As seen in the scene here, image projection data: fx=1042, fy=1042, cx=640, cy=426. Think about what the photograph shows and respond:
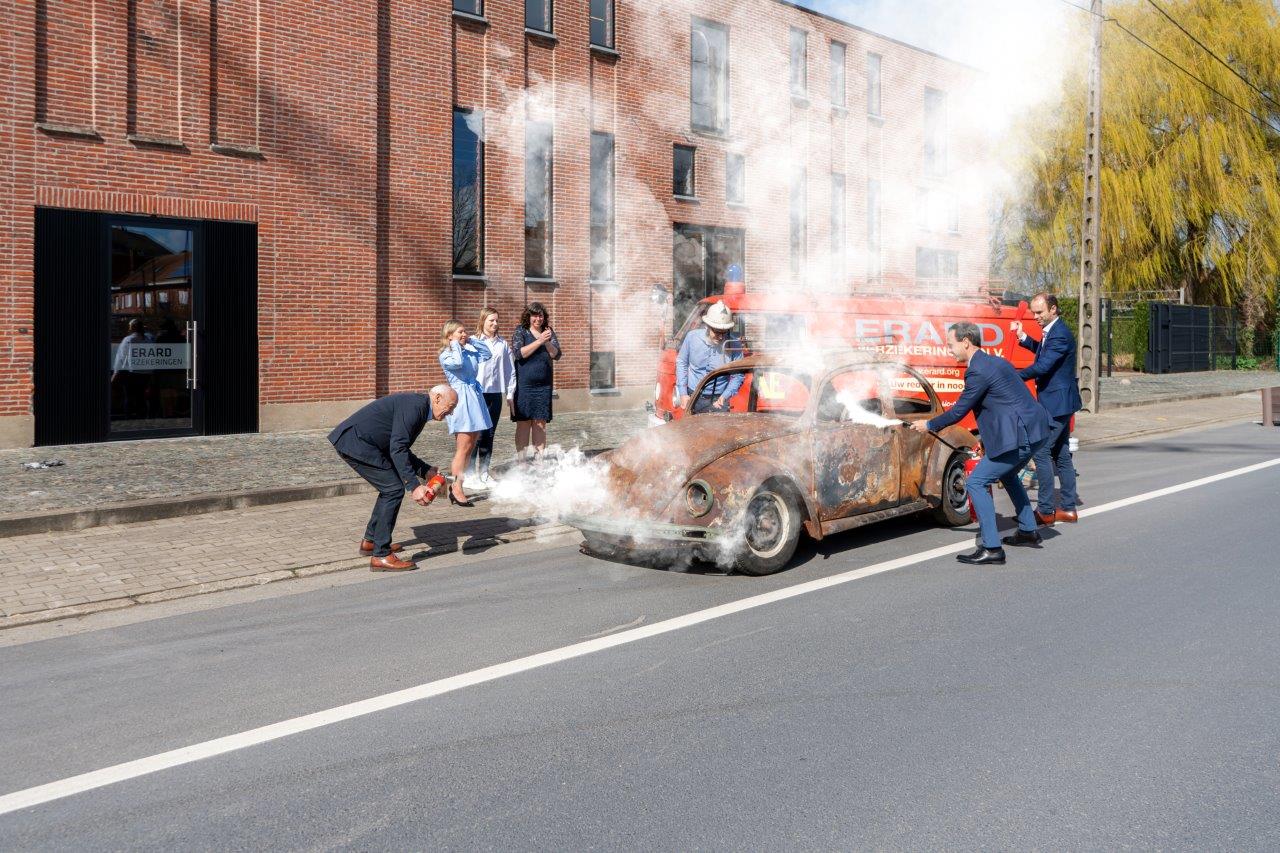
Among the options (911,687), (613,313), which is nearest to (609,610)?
(911,687)

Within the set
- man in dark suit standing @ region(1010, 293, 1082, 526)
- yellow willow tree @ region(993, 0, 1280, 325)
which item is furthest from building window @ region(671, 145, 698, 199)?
yellow willow tree @ region(993, 0, 1280, 325)

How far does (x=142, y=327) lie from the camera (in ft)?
46.9

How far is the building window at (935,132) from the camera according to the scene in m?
12.4

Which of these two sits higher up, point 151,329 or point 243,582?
point 151,329

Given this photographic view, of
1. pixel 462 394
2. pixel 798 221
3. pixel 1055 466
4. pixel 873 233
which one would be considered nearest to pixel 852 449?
pixel 1055 466

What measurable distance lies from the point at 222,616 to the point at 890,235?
12225 mm

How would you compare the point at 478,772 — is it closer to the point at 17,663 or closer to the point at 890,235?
the point at 17,663

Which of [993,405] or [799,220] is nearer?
[993,405]

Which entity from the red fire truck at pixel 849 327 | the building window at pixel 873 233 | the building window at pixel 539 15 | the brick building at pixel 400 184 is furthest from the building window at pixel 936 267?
the building window at pixel 539 15

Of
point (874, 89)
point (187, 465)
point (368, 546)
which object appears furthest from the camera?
point (874, 89)

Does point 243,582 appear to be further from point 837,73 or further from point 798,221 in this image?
point 798,221

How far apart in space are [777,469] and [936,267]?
1181 cm

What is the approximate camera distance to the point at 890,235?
15.9 meters

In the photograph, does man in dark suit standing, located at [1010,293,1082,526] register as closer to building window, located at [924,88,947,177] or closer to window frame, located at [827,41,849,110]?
building window, located at [924,88,947,177]
